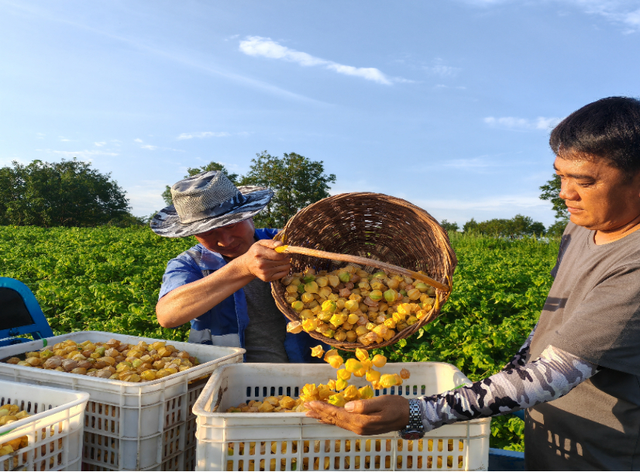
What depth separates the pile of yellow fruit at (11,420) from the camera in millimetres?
1468

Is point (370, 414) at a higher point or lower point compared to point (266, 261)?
lower

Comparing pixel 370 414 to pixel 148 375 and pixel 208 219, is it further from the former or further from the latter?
pixel 208 219

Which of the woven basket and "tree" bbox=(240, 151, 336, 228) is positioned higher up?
"tree" bbox=(240, 151, 336, 228)

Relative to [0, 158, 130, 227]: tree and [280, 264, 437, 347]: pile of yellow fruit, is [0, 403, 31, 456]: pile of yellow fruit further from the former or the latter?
[0, 158, 130, 227]: tree

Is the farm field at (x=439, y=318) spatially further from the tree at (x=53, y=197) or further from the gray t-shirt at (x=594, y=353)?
the tree at (x=53, y=197)

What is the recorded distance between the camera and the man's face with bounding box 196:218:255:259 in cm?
256

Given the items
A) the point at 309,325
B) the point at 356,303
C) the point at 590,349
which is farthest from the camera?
the point at 356,303

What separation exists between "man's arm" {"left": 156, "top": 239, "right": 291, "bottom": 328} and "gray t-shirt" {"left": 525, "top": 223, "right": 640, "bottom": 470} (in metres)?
1.17

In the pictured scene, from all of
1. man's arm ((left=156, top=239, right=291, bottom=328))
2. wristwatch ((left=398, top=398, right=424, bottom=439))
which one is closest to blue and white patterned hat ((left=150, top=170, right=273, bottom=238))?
man's arm ((left=156, top=239, right=291, bottom=328))

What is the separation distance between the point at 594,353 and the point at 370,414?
0.73m

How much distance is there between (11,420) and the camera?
1641 mm

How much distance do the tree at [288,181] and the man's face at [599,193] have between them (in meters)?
43.2

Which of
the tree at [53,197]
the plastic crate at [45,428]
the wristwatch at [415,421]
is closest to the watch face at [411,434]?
the wristwatch at [415,421]

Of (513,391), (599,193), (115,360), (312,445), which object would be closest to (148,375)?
(115,360)
